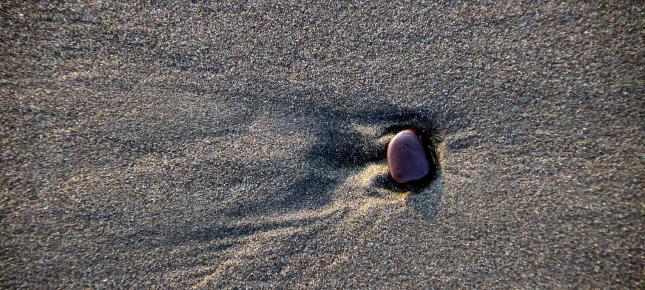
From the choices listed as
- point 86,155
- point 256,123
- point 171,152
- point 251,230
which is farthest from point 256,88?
point 86,155

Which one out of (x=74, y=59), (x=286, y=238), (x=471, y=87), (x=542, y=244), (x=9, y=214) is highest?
(x=74, y=59)

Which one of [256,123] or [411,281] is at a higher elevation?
[256,123]

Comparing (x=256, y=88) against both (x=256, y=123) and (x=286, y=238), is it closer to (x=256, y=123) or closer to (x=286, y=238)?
(x=256, y=123)

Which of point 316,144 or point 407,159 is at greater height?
point 316,144
